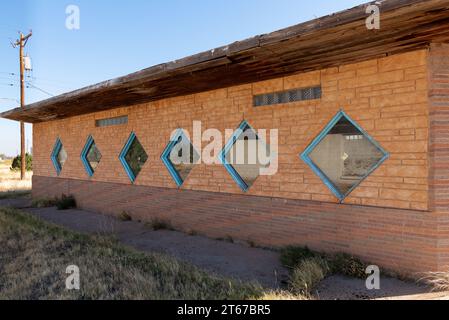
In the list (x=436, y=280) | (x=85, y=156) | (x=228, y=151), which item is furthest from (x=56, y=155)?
(x=436, y=280)

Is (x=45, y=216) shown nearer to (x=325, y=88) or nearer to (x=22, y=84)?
(x=325, y=88)

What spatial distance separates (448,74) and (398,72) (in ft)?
1.93

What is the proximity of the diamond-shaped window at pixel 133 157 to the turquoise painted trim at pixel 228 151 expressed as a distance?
2.86 meters

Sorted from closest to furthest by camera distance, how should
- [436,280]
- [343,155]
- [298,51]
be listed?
[436,280] → [298,51] → [343,155]

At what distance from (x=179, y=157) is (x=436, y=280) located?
5575 mm

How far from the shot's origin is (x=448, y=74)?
4445 millimetres

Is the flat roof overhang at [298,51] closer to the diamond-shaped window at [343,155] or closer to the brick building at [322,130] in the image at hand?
the brick building at [322,130]

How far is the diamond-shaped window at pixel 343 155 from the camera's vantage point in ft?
16.9

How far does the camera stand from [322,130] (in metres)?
5.47

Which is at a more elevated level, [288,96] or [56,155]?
[288,96]

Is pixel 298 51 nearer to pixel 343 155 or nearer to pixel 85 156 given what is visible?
pixel 343 155

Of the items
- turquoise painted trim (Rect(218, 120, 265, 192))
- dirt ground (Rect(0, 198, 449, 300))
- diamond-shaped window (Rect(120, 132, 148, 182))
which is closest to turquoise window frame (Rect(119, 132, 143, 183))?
diamond-shaped window (Rect(120, 132, 148, 182))

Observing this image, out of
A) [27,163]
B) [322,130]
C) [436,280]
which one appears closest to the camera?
[436,280]

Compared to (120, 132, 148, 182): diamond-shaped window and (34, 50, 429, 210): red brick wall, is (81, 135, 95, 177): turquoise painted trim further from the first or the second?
(34, 50, 429, 210): red brick wall
